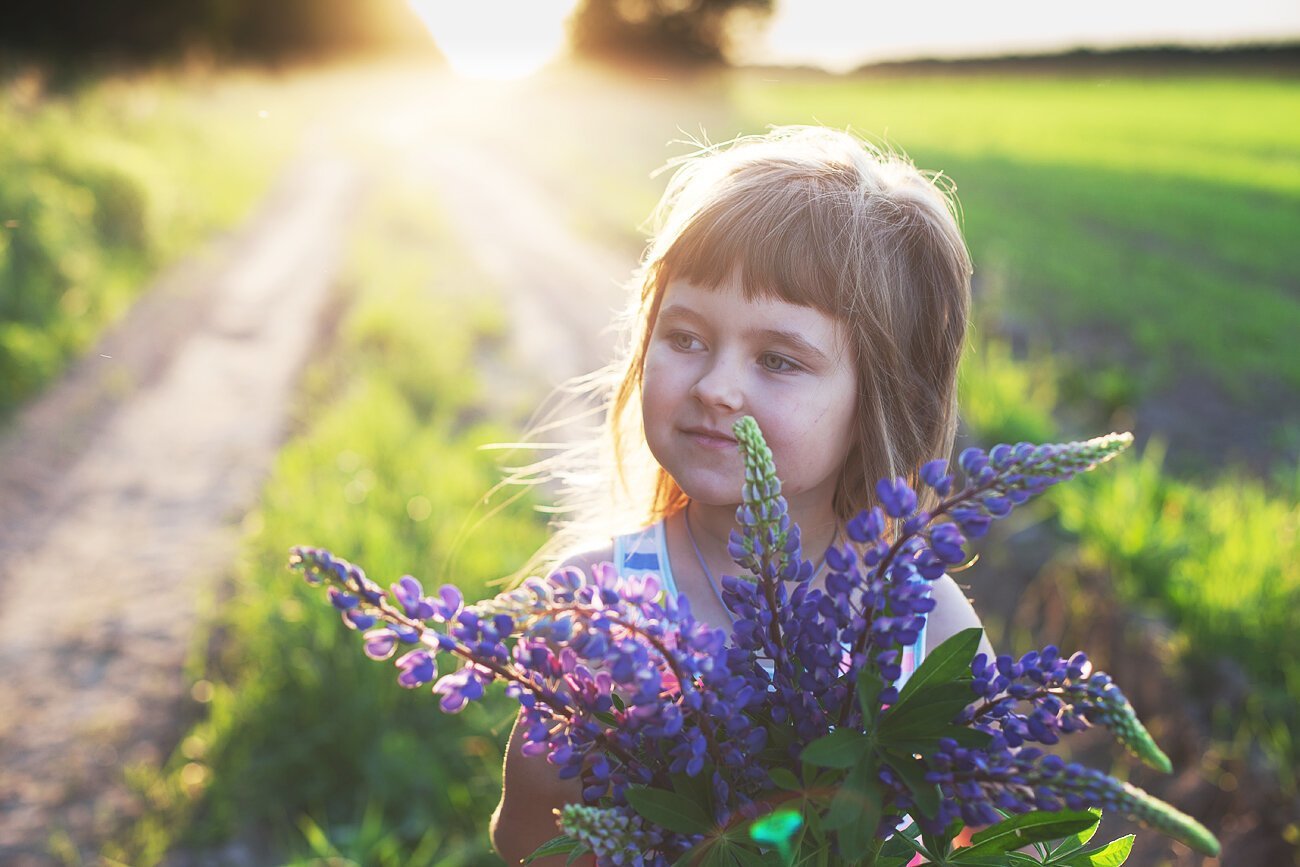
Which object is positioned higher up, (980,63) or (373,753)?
(980,63)

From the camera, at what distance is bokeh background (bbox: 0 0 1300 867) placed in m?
3.17

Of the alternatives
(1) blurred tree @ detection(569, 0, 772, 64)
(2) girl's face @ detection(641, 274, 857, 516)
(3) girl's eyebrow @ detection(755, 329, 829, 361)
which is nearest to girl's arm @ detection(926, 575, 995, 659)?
(2) girl's face @ detection(641, 274, 857, 516)

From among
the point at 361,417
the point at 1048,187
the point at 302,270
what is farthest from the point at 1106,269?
the point at 361,417

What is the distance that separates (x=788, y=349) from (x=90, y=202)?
9.19 meters

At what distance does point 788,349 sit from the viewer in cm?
136

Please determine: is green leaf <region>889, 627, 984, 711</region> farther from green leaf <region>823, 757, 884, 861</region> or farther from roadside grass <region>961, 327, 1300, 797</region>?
roadside grass <region>961, 327, 1300, 797</region>

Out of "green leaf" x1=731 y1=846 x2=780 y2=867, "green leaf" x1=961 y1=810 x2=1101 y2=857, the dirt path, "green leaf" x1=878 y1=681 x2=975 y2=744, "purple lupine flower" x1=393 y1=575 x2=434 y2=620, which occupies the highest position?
"purple lupine flower" x1=393 y1=575 x2=434 y2=620

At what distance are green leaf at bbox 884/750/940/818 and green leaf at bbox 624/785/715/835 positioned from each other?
0.17 m

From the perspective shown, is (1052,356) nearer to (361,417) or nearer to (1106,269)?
(1106,269)

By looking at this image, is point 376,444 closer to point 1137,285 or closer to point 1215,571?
point 1215,571

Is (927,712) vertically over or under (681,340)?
under

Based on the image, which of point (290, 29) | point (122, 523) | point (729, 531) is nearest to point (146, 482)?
point (122, 523)

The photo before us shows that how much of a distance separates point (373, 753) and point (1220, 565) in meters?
2.90

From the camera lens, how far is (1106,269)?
449 inches
